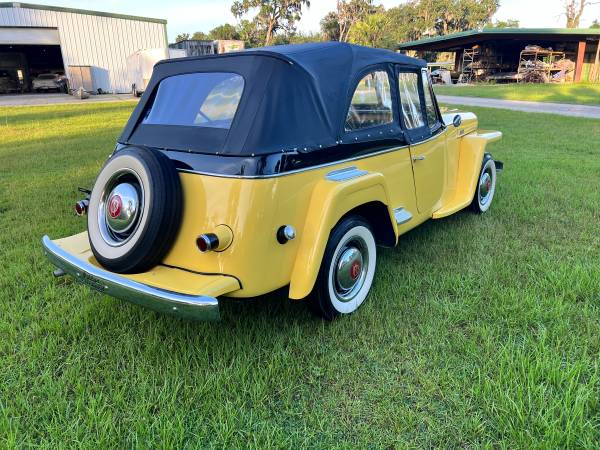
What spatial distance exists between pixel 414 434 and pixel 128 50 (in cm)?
3186

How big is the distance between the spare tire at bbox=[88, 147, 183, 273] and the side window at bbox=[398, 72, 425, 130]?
6.65ft

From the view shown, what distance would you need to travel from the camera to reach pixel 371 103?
3285 mm

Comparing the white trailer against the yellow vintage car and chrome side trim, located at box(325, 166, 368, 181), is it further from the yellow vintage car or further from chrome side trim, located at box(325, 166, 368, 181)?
chrome side trim, located at box(325, 166, 368, 181)

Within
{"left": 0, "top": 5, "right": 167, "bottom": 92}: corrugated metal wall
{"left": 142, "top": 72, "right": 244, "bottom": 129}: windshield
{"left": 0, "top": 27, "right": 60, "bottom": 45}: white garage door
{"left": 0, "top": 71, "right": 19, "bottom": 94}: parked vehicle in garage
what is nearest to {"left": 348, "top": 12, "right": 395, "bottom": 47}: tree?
{"left": 0, "top": 5, "right": 167, "bottom": 92}: corrugated metal wall

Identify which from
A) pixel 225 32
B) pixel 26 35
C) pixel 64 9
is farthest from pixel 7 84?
pixel 225 32

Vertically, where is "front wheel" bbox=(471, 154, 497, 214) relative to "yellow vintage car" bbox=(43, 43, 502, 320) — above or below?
below

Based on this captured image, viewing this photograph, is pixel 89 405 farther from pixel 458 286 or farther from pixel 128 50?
pixel 128 50

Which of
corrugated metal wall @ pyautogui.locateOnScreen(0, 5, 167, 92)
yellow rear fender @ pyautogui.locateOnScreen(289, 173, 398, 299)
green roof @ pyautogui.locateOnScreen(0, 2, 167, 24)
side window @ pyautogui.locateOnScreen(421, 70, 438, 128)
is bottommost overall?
yellow rear fender @ pyautogui.locateOnScreen(289, 173, 398, 299)

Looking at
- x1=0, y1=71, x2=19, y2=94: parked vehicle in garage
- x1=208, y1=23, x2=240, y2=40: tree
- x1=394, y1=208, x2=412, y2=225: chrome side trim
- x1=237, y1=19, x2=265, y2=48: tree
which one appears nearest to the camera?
x1=394, y1=208, x2=412, y2=225: chrome side trim

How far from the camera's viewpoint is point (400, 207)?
3.51 m

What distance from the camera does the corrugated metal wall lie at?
26891 mm

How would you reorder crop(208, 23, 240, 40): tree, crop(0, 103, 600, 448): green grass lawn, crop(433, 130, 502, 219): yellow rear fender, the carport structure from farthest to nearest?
crop(208, 23, 240, 40): tree < the carport structure < crop(433, 130, 502, 219): yellow rear fender < crop(0, 103, 600, 448): green grass lawn

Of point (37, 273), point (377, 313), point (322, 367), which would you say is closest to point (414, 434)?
point (322, 367)

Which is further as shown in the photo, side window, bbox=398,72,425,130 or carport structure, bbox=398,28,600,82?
carport structure, bbox=398,28,600,82
